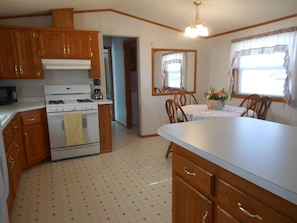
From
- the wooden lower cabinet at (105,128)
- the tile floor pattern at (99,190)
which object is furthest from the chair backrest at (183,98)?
the wooden lower cabinet at (105,128)

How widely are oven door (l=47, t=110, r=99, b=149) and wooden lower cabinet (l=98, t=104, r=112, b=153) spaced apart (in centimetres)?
11

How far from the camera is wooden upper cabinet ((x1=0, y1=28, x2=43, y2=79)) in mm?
3043

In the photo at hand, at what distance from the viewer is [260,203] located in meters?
0.81

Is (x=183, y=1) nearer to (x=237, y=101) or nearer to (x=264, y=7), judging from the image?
(x=264, y=7)

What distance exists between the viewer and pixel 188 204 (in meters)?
1.29

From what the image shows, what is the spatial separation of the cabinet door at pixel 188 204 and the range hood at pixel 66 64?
8.89 ft

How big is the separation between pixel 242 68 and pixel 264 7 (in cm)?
128

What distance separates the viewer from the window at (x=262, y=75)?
11.1 ft

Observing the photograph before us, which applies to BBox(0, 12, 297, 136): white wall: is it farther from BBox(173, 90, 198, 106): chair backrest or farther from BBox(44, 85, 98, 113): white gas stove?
BBox(173, 90, 198, 106): chair backrest

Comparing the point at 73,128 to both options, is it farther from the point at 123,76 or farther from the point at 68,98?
the point at 123,76

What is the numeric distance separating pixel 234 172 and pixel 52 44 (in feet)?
10.9

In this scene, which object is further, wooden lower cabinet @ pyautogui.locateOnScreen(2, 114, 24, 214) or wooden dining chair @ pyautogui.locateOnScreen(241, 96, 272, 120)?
wooden dining chair @ pyautogui.locateOnScreen(241, 96, 272, 120)

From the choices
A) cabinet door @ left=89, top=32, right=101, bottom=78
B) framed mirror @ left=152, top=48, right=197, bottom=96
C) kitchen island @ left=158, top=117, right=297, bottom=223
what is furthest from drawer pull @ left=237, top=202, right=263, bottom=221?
framed mirror @ left=152, top=48, right=197, bottom=96

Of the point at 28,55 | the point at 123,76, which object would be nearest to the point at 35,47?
the point at 28,55
